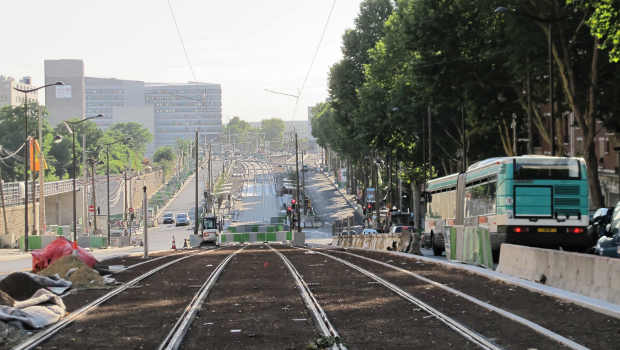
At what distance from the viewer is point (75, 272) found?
2159cm

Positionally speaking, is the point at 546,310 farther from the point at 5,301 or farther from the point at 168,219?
the point at 168,219

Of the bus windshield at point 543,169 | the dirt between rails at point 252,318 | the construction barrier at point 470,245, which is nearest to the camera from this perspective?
the dirt between rails at point 252,318

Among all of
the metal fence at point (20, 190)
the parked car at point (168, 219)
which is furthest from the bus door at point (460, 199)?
the parked car at point (168, 219)

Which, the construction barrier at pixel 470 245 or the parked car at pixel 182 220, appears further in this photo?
the parked car at pixel 182 220

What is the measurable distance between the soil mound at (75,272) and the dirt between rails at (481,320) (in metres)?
7.13

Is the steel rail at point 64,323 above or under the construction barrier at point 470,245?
under

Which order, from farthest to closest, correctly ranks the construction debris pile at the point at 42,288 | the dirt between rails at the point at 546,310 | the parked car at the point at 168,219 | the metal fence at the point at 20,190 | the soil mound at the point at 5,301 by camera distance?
the parked car at the point at 168,219, the metal fence at the point at 20,190, the soil mound at the point at 5,301, the construction debris pile at the point at 42,288, the dirt between rails at the point at 546,310

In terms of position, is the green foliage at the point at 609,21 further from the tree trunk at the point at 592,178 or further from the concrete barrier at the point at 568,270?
the concrete barrier at the point at 568,270

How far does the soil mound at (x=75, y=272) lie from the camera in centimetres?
2114

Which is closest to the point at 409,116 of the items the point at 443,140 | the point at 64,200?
the point at 443,140

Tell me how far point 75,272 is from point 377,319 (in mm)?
10190

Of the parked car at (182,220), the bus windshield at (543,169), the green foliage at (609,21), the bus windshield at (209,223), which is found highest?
the green foliage at (609,21)

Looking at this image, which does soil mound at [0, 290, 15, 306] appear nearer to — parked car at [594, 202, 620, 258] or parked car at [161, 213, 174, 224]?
parked car at [594, 202, 620, 258]

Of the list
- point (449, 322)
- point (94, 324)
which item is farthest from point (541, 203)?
point (94, 324)
